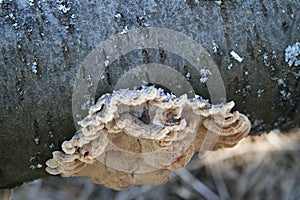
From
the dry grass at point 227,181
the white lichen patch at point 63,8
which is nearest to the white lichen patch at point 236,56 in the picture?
the white lichen patch at point 63,8

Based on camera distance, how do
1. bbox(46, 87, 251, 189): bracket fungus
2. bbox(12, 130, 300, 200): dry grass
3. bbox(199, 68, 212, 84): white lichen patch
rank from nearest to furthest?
bbox(46, 87, 251, 189): bracket fungus, bbox(199, 68, 212, 84): white lichen patch, bbox(12, 130, 300, 200): dry grass

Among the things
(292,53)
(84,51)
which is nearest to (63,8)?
(84,51)

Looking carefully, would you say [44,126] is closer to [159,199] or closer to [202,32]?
[202,32]

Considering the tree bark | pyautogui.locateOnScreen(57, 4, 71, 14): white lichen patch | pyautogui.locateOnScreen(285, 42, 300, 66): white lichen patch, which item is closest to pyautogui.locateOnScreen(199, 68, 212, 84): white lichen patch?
the tree bark

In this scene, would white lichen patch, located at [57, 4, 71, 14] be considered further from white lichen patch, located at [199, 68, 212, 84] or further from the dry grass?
the dry grass

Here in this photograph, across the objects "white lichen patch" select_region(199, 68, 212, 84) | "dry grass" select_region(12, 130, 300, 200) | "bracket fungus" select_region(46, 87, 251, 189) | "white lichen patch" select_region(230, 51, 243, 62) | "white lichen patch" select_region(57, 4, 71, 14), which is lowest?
"dry grass" select_region(12, 130, 300, 200)

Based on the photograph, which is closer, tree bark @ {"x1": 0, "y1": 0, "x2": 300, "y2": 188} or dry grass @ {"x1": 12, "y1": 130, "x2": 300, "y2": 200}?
tree bark @ {"x1": 0, "y1": 0, "x2": 300, "y2": 188}

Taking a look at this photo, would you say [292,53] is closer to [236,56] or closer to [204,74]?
[236,56]

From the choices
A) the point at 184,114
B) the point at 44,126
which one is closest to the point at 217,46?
the point at 184,114
